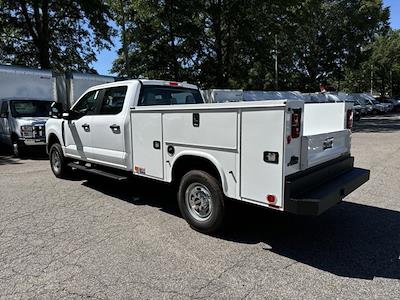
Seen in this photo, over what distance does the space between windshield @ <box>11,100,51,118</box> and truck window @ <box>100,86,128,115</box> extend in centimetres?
771

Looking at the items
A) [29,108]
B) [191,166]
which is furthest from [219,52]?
[191,166]

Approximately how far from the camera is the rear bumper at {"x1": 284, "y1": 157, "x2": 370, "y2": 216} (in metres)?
3.77

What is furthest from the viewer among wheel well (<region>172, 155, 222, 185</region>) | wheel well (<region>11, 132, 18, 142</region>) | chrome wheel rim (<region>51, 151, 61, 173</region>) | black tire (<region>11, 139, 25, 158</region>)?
wheel well (<region>11, 132, 18, 142</region>)

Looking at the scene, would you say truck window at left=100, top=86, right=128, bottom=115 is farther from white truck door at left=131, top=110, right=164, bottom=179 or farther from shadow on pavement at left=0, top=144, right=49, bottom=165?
shadow on pavement at left=0, top=144, right=49, bottom=165

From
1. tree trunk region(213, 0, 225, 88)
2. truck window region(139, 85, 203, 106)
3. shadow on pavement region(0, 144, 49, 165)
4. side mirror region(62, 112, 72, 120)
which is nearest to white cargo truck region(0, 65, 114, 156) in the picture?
shadow on pavement region(0, 144, 49, 165)

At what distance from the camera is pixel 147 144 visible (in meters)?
5.42

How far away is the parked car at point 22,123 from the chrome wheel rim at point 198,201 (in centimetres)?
869

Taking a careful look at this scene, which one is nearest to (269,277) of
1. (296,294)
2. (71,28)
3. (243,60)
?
(296,294)

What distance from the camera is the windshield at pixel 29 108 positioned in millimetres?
12742

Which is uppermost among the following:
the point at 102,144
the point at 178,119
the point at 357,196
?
the point at 178,119

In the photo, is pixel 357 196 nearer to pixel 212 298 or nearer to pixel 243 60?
pixel 212 298

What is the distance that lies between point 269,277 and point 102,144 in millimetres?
3903

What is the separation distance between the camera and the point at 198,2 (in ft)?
80.5

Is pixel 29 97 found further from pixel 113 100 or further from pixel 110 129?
pixel 110 129
